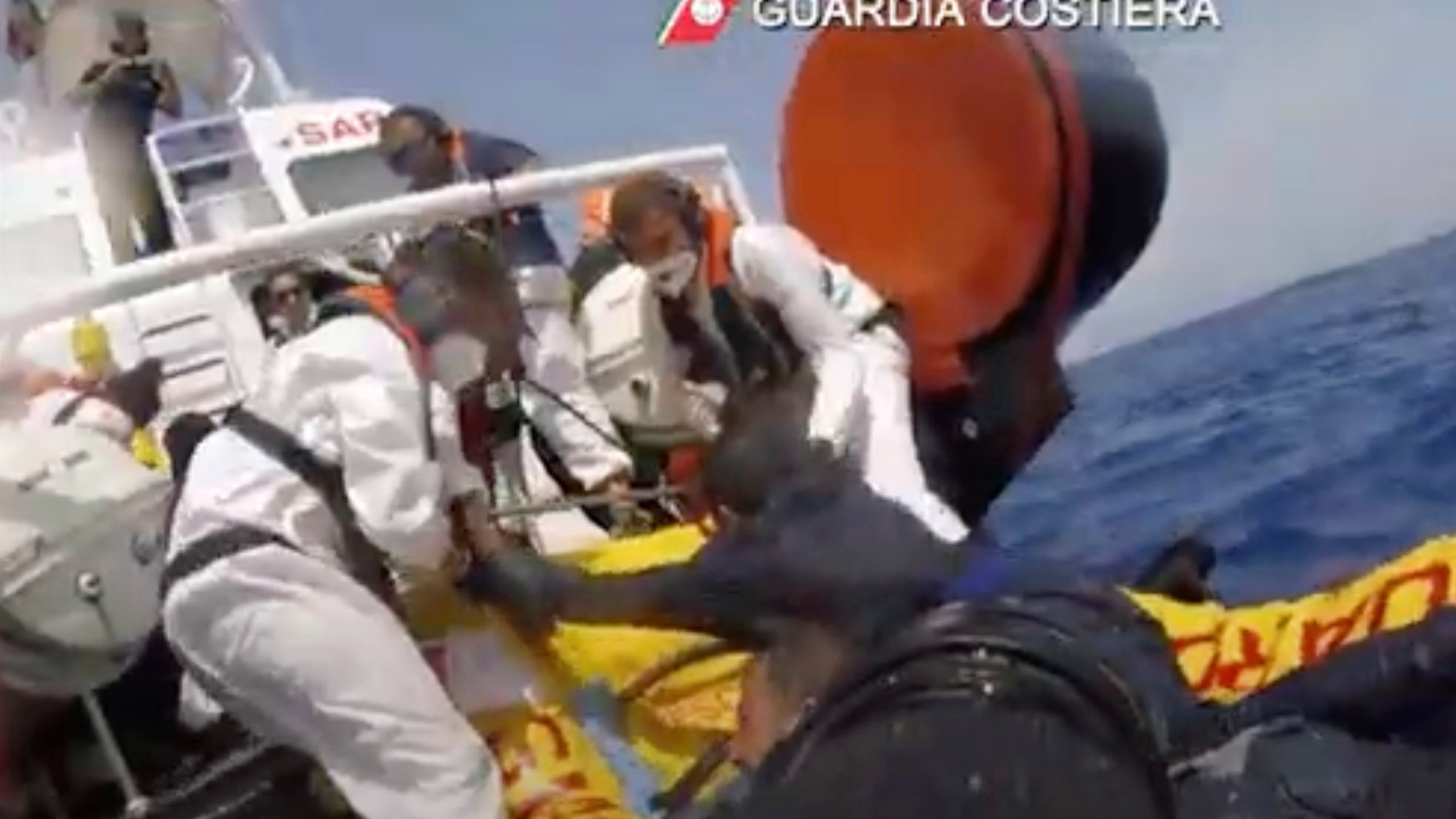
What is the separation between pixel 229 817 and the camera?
2742 mm

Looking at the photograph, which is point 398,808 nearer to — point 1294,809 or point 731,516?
point 731,516

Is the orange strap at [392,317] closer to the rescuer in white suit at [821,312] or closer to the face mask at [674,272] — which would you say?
the rescuer in white suit at [821,312]

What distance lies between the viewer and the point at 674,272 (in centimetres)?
338

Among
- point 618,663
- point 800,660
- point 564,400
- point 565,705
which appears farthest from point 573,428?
point 800,660

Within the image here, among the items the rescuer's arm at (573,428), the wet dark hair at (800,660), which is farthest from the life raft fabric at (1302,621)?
the wet dark hair at (800,660)

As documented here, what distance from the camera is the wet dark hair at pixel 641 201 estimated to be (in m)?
3.26

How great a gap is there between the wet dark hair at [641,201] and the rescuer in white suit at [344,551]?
0.76 m

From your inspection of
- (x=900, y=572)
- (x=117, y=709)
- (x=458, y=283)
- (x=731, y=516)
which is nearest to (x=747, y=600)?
(x=900, y=572)

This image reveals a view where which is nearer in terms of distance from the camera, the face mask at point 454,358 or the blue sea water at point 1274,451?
the face mask at point 454,358

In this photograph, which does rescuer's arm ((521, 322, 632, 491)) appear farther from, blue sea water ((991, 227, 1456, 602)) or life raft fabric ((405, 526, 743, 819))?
life raft fabric ((405, 526, 743, 819))

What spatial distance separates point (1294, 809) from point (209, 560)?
154cm

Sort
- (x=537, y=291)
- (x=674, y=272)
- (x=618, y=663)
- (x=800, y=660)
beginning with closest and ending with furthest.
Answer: (x=800, y=660)
(x=618, y=663)
(x=674, y=272)
(x=537, y=291)

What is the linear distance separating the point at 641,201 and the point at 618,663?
0.85 m

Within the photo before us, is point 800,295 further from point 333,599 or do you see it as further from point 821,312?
point 333,599
